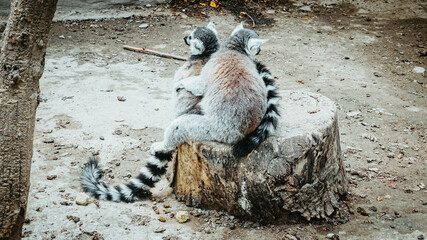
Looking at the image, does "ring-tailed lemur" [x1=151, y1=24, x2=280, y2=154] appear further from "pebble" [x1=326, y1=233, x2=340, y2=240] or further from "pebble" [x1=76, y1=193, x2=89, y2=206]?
"pebble" [x1=326, y1=233, x2=340, y2=240]

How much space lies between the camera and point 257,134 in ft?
11.5

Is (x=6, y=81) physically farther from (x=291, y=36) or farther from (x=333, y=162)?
(x=291, y=36)

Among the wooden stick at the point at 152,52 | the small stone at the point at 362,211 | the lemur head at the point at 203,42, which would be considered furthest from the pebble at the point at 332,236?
the wooden stick at the point at 152,52

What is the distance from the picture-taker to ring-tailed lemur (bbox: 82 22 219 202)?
404cm

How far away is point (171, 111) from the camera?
614cm

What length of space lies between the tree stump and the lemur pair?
0.12 metres

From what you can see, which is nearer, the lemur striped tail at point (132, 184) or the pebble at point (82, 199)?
the pebble at point (82, 199)

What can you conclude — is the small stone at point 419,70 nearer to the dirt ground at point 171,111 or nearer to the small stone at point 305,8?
the dirt ground at point 171,111

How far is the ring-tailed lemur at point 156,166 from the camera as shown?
4043 mm

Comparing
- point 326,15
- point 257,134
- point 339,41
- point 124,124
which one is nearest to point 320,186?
point 257,134

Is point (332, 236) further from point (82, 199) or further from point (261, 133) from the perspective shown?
point (82, 199)

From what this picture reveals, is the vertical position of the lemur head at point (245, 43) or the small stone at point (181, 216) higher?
the lemur head at point (245, 43)

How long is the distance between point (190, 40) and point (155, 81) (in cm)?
321

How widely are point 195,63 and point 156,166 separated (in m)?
1.15
